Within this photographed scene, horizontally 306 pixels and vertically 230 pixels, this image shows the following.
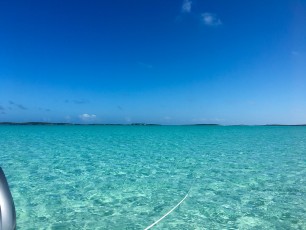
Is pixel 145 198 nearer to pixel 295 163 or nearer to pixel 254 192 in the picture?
pixel 254 192

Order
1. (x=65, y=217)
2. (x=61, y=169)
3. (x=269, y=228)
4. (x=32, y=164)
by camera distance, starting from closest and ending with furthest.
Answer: (x=269, y=228)
(x=65, y=217)
(x=61, y=169)
(x=32, y=164)

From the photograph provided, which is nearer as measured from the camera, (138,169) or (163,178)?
(163,178)

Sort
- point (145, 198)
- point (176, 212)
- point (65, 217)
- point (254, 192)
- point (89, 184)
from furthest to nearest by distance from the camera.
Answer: point (89, 184), point (254, 192), point (145, 198), point (176, 212), point (65, 217)

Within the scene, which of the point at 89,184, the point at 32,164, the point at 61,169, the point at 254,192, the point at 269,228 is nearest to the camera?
the point at 269,228

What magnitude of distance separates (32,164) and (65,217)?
25.6 ft

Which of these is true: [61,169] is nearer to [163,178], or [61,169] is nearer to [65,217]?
[163,178]

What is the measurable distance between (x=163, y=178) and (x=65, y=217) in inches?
182

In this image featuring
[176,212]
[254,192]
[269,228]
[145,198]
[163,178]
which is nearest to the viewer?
[269,228]

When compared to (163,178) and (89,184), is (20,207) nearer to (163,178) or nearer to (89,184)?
(89,184)

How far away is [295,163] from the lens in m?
12.8

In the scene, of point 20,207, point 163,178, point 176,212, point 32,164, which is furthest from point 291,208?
point 32,164

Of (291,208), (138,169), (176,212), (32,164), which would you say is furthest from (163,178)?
(32,164)

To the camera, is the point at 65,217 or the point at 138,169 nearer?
the point at 65,217

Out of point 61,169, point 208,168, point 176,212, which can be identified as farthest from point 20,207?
point 208,168
